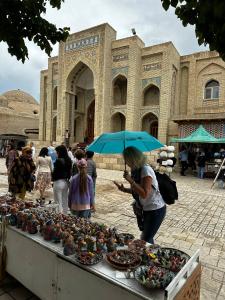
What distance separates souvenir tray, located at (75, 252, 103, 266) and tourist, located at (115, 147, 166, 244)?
80cm

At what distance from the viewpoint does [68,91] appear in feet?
76.1

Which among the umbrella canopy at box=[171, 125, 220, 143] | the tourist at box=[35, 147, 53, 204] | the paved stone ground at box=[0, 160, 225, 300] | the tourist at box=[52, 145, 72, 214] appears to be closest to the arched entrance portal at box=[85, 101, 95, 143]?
the umbrella canopy at box=[171, 125, 220, 143]

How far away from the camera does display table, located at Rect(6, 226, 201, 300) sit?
5.74 feet

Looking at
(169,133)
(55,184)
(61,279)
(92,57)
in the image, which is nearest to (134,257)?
(61,279)

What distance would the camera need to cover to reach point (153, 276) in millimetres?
1754

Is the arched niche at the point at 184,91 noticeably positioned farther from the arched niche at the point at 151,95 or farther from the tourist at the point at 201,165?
the tourist at the point at 201,165

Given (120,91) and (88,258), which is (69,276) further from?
(120,91)

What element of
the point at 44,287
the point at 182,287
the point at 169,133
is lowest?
the point at 44,287

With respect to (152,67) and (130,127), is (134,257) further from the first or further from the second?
(152,67)

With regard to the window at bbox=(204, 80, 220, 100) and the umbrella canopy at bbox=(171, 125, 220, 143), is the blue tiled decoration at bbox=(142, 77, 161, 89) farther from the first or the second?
the umbrella canopy at bbox=(171, 125, 220, 143)

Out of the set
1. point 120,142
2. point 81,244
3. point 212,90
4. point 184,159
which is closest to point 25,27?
point 120,142

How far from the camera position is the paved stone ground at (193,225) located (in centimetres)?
331

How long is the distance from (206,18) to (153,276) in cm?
194

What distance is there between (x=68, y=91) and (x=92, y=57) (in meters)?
4.05
